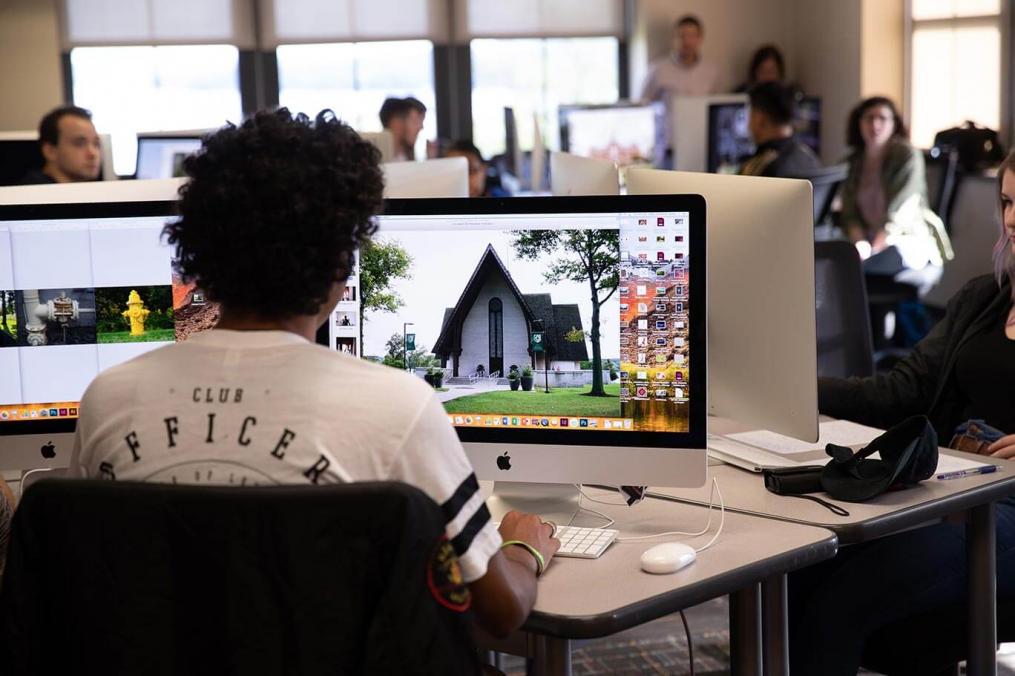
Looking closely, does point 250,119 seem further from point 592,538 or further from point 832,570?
point 832,570

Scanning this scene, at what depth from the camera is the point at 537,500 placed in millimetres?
1786

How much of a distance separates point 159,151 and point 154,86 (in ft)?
14.0

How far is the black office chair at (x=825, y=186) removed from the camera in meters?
5.00

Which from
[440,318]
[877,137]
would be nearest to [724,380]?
[440,318]

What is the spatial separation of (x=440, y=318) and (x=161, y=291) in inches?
17.2

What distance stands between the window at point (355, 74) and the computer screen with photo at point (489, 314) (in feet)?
23.8

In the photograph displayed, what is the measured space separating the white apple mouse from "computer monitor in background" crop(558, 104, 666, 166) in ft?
16.2

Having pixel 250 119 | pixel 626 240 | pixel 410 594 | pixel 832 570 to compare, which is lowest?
pixel 832 570

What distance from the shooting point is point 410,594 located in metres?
1.03

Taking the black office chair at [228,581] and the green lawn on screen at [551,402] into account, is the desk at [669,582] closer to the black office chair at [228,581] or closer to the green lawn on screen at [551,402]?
the green lawn on screen at [551,402]

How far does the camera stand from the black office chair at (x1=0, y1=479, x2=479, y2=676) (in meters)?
1.01

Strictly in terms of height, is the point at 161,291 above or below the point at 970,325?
above

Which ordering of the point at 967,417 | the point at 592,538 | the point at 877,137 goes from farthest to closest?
the point at 877,137 < the point at 967,417 < the point at 592,538

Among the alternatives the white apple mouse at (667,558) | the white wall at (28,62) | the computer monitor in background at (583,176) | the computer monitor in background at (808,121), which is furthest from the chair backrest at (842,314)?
the white wall at (28,62)
